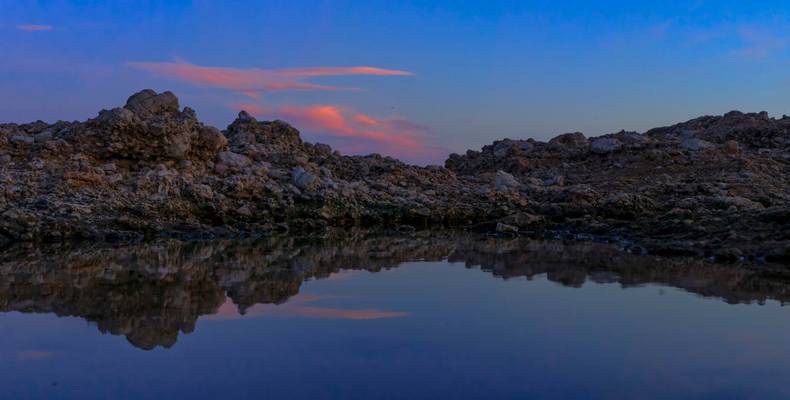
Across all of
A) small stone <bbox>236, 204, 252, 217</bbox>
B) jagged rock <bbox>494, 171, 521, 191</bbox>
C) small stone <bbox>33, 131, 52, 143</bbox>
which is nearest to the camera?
small stone <bbox>236, 204, 252, 217</bbox>

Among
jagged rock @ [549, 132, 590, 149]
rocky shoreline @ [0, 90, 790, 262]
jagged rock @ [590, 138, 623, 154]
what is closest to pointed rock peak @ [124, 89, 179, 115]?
rocky shoreline @ [0, 90, 790, 262]

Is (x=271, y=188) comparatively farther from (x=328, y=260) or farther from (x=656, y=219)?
(x=656, y=219)

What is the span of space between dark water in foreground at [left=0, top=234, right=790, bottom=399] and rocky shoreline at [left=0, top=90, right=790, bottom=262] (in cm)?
230

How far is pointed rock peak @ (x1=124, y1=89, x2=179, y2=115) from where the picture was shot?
14.1 m

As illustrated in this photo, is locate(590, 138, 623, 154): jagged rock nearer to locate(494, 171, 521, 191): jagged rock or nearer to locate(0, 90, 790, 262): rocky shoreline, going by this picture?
locate(0, 90, 790, 262): rocky shoreline

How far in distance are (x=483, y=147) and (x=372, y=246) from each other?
14.9m

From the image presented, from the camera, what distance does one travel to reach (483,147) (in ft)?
79.6

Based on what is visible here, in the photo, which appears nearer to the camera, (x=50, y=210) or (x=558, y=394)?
(x=558, y=394)

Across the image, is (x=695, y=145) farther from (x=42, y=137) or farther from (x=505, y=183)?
(x=42, y=137)

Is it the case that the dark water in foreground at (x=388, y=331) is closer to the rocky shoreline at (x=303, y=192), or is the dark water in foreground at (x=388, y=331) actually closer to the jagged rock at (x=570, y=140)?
the rocky shoreline at (x=303, y=192)

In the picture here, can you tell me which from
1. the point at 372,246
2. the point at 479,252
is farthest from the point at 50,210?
the point at 479,252

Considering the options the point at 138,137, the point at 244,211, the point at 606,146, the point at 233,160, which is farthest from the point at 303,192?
the point at 606,146

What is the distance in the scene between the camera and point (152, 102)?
46.7ft

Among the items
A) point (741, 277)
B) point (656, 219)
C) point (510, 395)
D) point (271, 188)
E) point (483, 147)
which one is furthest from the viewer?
point (483, 147)
